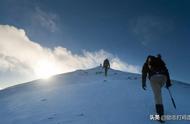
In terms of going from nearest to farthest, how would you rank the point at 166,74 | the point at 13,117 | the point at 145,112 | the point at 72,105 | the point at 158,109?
the point at 158,109
the point at 166,74
the point at 145,112
the point at 13,117
the point at 72,105

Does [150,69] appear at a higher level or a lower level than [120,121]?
higher

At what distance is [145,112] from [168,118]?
1.50m

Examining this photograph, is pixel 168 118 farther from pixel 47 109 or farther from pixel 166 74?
pixel 47 109

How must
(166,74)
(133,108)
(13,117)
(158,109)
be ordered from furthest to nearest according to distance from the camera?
1. (13,117)
2. (133,108)
3. (166,74)
4. (158,109)

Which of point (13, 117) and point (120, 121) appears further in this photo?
point (13, 117)

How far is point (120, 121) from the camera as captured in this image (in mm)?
9672

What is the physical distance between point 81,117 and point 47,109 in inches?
122

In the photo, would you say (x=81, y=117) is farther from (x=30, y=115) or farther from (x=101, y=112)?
(x=30, y=115)

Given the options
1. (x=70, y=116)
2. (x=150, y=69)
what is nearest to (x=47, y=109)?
(x=70, y=116)

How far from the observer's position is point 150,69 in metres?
9.98

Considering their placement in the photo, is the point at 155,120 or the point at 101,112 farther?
the point at 101,112

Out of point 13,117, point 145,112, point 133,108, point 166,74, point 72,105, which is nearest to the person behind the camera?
point 166,74

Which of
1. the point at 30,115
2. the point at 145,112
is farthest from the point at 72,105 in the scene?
the point at 145,112

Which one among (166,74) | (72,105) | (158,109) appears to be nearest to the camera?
(158,109)
